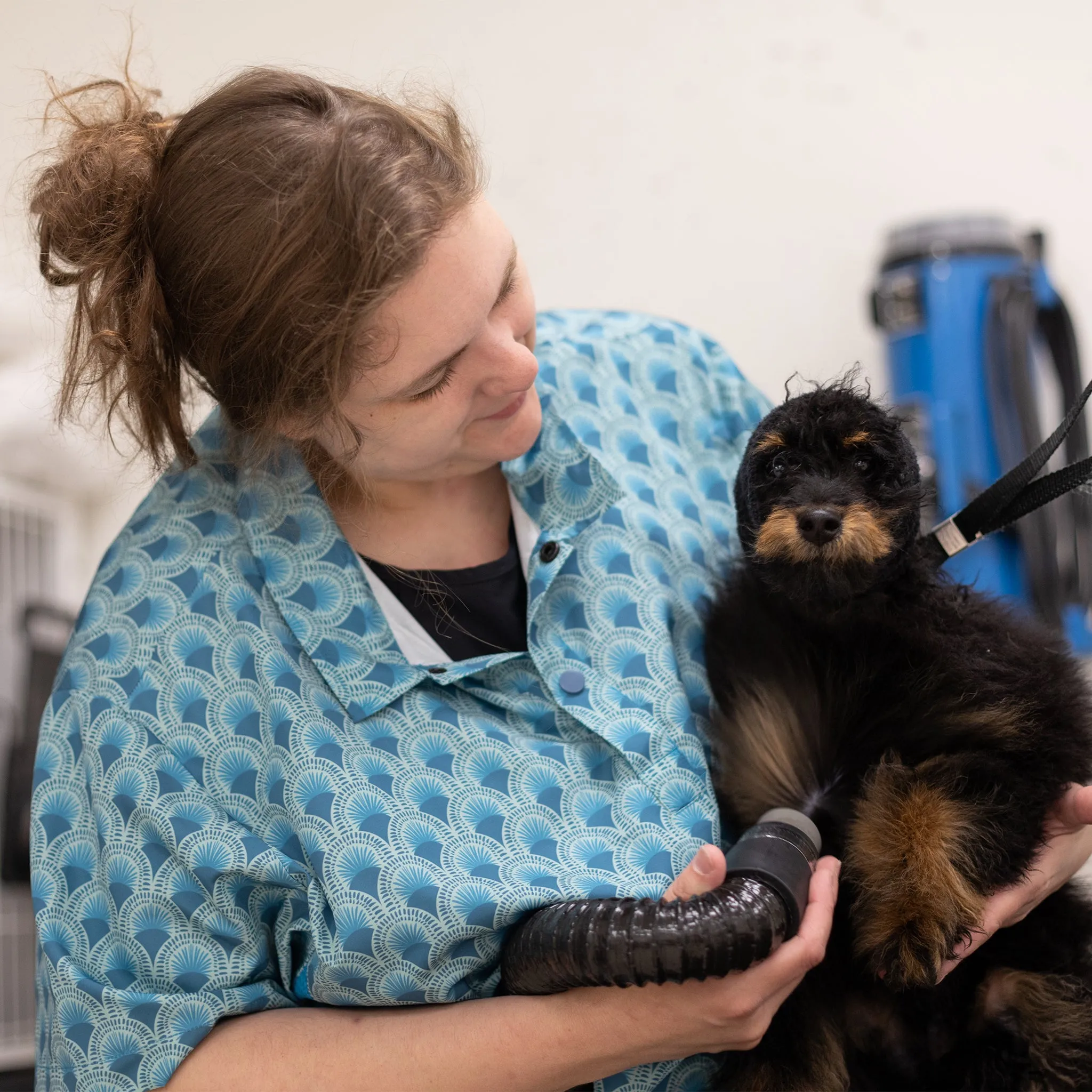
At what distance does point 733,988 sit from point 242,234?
76 centimetres

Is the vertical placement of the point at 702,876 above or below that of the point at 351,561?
Result: below

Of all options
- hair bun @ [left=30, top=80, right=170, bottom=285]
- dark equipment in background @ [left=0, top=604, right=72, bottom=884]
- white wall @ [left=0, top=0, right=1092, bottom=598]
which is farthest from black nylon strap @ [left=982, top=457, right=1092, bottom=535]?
dark equipment in background @ [left=0, top=604, right=72, bottom=884]

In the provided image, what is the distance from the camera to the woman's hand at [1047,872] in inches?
36.3

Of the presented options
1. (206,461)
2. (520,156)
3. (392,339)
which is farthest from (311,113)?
(520,156)

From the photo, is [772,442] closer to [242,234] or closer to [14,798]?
[242,234]

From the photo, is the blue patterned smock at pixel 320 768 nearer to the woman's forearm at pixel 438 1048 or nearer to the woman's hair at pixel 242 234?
the woman's forearm at pixel 438 1048

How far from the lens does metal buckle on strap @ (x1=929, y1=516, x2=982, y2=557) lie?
1013mm

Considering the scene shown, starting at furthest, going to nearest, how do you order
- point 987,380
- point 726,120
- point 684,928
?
point 726,120, point 987,380, point 684,928

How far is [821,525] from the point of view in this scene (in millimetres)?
887

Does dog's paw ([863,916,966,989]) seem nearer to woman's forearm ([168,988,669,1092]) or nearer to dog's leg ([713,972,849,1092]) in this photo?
dog's leg ([713,972,849,1092])

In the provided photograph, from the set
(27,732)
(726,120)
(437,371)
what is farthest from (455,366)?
(726,120)

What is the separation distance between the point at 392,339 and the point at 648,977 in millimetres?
573

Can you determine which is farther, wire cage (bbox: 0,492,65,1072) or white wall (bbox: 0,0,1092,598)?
white wall (bbox: 0,0,1092,598)

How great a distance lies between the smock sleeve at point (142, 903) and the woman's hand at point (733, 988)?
0.35 m
